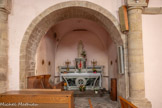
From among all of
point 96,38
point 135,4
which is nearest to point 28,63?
point 135,4

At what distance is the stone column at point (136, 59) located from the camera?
435 centimetres

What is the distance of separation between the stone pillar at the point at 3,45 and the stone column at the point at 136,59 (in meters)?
Result: 3.72

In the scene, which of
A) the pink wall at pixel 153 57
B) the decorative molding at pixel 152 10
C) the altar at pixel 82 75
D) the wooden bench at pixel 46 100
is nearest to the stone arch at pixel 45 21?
the pink wall at pixel 153 57

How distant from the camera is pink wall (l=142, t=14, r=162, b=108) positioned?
183 inches

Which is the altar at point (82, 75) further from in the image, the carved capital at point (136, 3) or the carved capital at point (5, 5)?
the carved capital at point (136, 3)

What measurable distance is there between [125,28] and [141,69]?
1.26 m

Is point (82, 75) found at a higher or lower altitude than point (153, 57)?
lower

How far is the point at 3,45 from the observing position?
4.67 m

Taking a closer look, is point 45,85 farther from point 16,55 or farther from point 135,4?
point 135,4

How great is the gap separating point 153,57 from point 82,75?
437 cm

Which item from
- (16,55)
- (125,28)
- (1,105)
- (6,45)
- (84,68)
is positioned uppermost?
(125,28)

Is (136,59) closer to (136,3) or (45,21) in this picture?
(136,3)

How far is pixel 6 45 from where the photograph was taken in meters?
4.79

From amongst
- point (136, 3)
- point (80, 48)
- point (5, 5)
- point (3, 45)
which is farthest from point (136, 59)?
point (80, 48)
